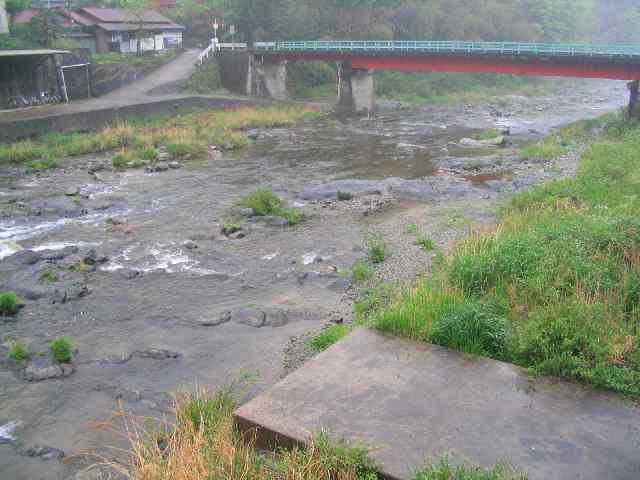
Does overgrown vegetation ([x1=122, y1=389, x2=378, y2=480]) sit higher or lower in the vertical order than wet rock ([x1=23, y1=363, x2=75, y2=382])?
higher

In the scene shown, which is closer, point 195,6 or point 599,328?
point 599,328

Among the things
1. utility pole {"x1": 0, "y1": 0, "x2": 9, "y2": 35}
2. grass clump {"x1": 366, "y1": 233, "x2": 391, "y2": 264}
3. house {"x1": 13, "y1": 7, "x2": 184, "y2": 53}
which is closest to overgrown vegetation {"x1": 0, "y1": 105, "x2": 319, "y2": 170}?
utility pole {"x1": 0, "y1": 0, "x2": 9, "y2": 35}

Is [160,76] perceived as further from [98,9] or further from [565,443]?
[565,443]

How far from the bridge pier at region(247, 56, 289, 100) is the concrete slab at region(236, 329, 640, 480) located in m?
44.2

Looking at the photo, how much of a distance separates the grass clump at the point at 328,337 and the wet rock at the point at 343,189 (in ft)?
39.1

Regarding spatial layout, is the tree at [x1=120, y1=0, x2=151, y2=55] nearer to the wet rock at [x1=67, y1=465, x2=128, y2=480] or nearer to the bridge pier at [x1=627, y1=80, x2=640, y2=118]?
the bridge pier at [x1=627, y1=80, x2=640, y2=118]

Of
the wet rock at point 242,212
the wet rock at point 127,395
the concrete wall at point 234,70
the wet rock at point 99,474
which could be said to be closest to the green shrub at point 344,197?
the wet rock at point 242,212

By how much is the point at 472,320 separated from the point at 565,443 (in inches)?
103

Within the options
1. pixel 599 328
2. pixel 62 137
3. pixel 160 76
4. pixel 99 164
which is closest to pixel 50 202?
pixel 99 164

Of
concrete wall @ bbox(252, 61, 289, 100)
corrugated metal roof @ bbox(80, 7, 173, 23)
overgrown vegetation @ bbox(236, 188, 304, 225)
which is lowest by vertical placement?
overgrown vegetation @ bbox(236, 188, 304, 225)

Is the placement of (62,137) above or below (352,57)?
below

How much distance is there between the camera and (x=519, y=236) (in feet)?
43.4

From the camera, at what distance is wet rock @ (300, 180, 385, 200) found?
75.3 ft

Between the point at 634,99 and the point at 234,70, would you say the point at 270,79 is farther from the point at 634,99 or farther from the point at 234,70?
the point at 634,99
